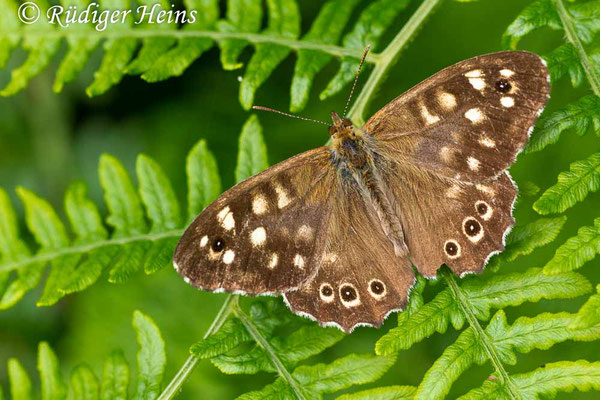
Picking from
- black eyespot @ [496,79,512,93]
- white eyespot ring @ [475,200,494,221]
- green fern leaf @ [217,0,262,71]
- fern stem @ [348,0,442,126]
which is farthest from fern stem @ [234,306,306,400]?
black eyespot @ [496,79,512,93]

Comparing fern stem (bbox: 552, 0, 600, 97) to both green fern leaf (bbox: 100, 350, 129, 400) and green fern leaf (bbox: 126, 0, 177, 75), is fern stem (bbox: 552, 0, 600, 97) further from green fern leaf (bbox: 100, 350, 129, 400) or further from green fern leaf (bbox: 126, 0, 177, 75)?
green fern leaf (bbox: 100, 350, 129, 400)

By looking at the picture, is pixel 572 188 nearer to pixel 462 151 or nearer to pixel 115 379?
pixel 462 151

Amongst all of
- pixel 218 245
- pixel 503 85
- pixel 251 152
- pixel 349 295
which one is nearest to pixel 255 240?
pixel 218 245

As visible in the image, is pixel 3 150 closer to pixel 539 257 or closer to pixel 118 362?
pixel 118 362

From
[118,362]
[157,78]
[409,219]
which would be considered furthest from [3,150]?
[409,219]

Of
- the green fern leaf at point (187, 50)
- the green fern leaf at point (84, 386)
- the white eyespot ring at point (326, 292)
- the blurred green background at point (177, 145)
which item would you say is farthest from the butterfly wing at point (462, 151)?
the green fern leaf at point (84, 386)
